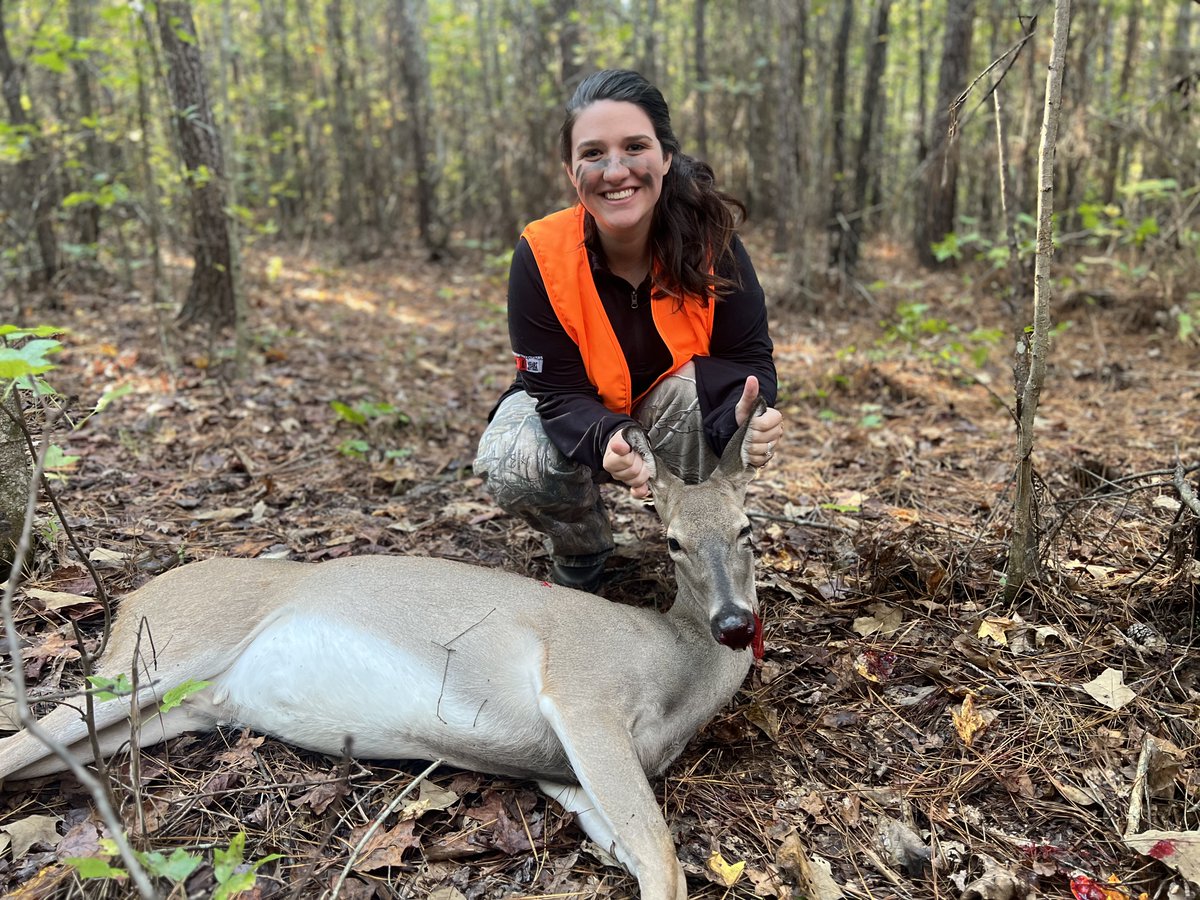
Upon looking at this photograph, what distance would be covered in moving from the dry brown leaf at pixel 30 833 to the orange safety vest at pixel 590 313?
2.28 metres

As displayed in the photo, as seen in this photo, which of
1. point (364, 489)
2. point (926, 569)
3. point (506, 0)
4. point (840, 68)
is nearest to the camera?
point (926, 569)

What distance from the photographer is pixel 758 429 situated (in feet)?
9.52

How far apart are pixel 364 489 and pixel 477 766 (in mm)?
2293

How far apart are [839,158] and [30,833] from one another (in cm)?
1056

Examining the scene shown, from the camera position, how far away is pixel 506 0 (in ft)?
49.3

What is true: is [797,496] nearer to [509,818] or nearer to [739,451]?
[739,451]

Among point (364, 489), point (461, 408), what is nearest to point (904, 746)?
point (364, 489)

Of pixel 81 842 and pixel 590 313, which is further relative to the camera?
pixel 590 313

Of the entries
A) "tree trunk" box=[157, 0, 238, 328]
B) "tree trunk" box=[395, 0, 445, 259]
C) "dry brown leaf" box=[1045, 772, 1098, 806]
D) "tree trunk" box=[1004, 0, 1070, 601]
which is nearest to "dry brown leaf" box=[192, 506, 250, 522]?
"tree trunk" box=[157, 0, 238, 328]

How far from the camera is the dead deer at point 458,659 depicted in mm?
2490

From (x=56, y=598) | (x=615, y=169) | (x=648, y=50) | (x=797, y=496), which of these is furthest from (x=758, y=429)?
(x=648, y=50)

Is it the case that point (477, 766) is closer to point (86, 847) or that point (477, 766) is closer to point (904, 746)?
point (86, 847)

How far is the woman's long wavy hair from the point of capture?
10.9 ft

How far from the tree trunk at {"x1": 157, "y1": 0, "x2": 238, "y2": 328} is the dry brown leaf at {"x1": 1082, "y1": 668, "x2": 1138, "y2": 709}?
5.86 metres
